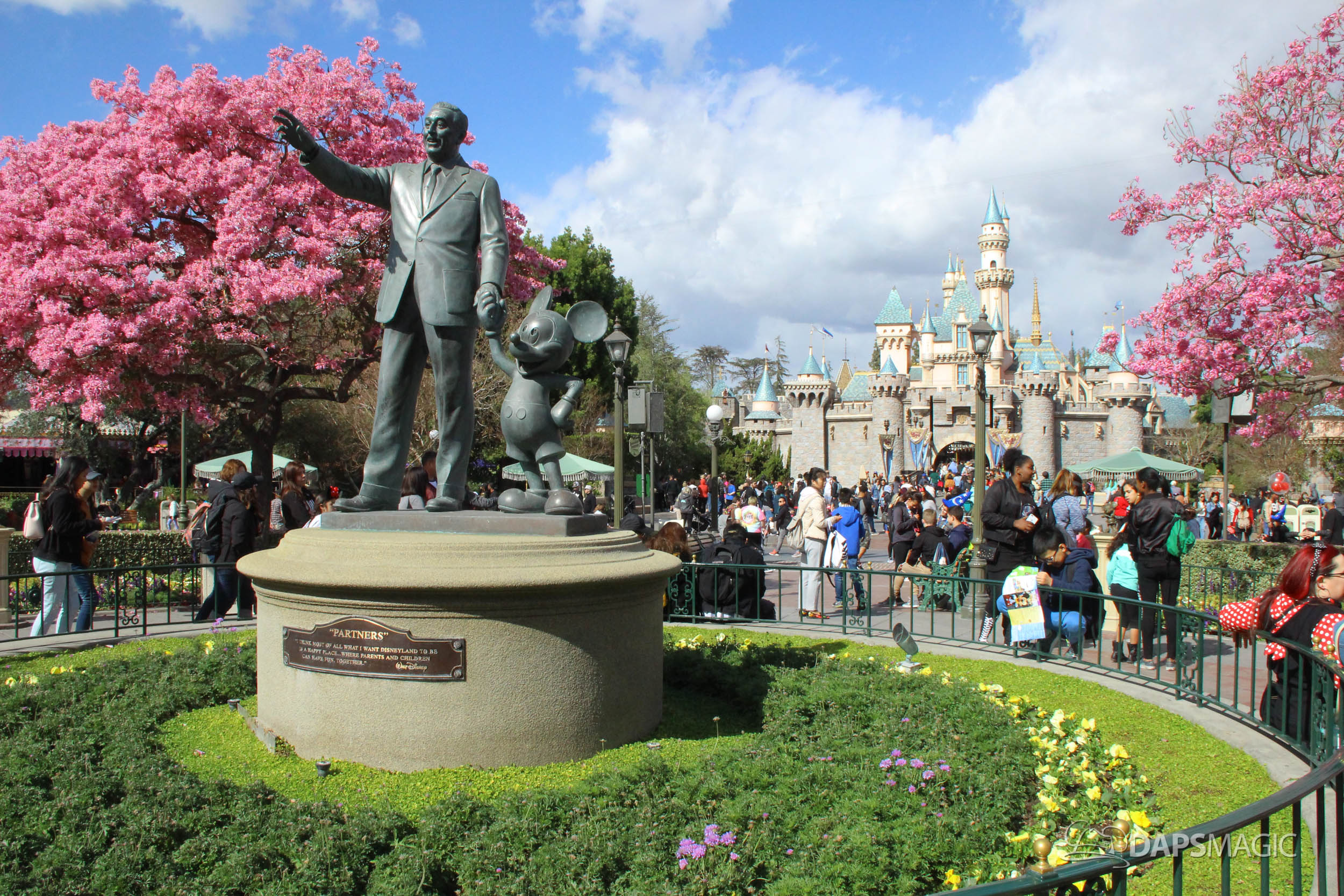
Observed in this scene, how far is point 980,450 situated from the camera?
11641 millimetres

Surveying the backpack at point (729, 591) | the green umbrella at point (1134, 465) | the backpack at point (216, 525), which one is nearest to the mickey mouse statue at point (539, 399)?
the backpack at point (729, 591)

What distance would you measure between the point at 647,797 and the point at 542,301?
335cm

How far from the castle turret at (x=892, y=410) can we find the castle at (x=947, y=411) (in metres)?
0.07

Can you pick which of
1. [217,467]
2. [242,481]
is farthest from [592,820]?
[217,467]

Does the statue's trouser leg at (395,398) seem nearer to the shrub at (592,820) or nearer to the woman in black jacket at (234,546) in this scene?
the shrub at (592,820)

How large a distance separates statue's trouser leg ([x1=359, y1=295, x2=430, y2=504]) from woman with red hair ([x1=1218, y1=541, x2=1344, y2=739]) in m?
4.98

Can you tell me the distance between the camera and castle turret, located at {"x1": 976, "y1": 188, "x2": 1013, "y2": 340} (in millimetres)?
74812

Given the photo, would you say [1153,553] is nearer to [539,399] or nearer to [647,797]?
[539,399]

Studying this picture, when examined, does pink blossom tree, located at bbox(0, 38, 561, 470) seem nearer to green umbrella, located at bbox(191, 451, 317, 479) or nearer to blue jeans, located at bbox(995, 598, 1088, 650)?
green umbrella, located at bbox(191, 451, 317, 479)

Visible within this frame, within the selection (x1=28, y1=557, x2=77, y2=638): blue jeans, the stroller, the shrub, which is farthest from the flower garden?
the stroller

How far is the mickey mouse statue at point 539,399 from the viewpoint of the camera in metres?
5.74

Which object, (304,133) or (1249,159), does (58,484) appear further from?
(1249,159)

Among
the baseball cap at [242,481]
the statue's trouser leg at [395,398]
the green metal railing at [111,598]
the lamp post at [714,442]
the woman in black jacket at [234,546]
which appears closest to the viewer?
the statue's trouser leg at [395,398]

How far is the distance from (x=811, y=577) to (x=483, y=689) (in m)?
7.82
